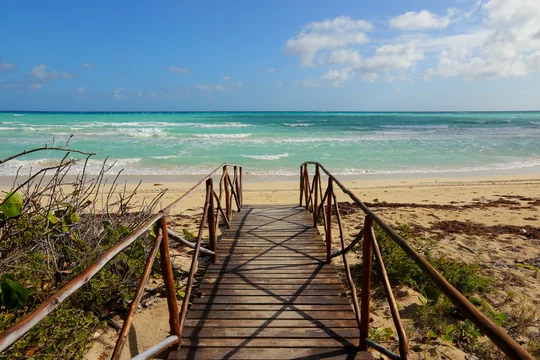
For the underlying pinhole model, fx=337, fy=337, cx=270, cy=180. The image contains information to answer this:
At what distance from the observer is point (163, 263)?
2.35 meters

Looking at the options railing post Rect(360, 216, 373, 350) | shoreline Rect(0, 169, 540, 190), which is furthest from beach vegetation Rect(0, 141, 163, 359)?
shoreline Rect(0, 169, 540, 190)

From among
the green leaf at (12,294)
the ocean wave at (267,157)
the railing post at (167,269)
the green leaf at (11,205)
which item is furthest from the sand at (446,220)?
the ocean wave at (267,157)

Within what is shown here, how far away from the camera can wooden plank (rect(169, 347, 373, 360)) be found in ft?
7.98

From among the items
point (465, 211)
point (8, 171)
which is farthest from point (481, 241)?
point (8, 171)

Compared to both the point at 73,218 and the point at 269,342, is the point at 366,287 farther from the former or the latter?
the point at 73,218

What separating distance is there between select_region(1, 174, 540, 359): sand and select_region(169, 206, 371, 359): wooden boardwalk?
605 mm

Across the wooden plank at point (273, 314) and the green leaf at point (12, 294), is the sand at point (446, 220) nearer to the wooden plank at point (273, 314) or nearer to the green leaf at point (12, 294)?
the wooden plank at point (273, 314)

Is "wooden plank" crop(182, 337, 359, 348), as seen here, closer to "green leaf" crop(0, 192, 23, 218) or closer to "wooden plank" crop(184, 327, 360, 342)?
"wooden plank" crop(184, 327, 360, 342)

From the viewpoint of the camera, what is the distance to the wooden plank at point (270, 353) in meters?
2.43

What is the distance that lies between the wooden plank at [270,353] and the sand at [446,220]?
86 centimetres

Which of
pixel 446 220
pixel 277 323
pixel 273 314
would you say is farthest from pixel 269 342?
pixel 446 220

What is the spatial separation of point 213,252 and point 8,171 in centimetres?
1379

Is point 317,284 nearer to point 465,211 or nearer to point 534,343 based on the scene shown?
point 534,343

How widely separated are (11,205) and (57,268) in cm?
80
